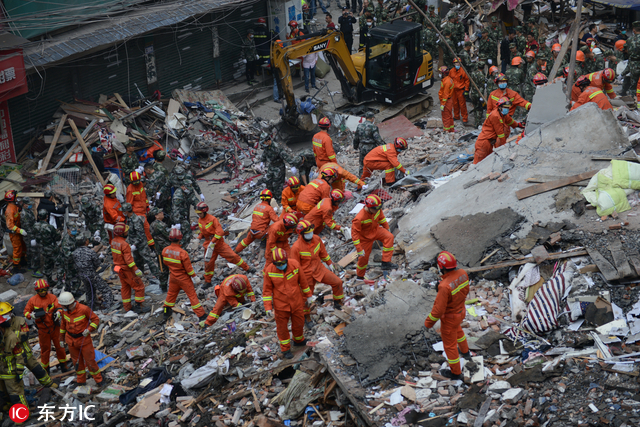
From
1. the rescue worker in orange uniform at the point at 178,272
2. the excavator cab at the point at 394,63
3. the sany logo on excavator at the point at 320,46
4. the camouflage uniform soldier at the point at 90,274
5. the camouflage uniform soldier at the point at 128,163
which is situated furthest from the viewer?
the excavator cab at the point at 394,63

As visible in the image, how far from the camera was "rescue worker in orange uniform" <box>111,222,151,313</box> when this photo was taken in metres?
10.0

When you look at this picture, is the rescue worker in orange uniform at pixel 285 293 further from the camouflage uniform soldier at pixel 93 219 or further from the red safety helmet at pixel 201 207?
the camouflage uniform soldier at pixel 93 219

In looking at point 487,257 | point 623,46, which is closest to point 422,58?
point 623,46

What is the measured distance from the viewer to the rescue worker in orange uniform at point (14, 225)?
11.5 m

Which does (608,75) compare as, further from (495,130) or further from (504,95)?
(495,130)

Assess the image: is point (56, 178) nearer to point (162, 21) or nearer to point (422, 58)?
point (162, 21)

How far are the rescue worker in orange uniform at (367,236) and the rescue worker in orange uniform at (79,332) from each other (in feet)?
13.6

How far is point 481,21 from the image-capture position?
65.1 feet

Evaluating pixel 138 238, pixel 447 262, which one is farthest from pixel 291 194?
pixel 447 262

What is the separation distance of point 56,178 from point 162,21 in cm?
547

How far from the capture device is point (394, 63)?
49.3 feet

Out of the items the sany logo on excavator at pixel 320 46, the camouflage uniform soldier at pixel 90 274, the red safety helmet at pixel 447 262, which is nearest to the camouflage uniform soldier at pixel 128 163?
the camouflage uniform soldier at pixel 90 274

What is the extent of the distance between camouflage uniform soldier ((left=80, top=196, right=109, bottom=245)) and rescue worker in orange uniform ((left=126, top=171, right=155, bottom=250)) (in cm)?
85

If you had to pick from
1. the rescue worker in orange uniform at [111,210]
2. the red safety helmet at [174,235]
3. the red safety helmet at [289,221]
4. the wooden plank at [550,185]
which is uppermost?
the wooden plank at [550,185]
